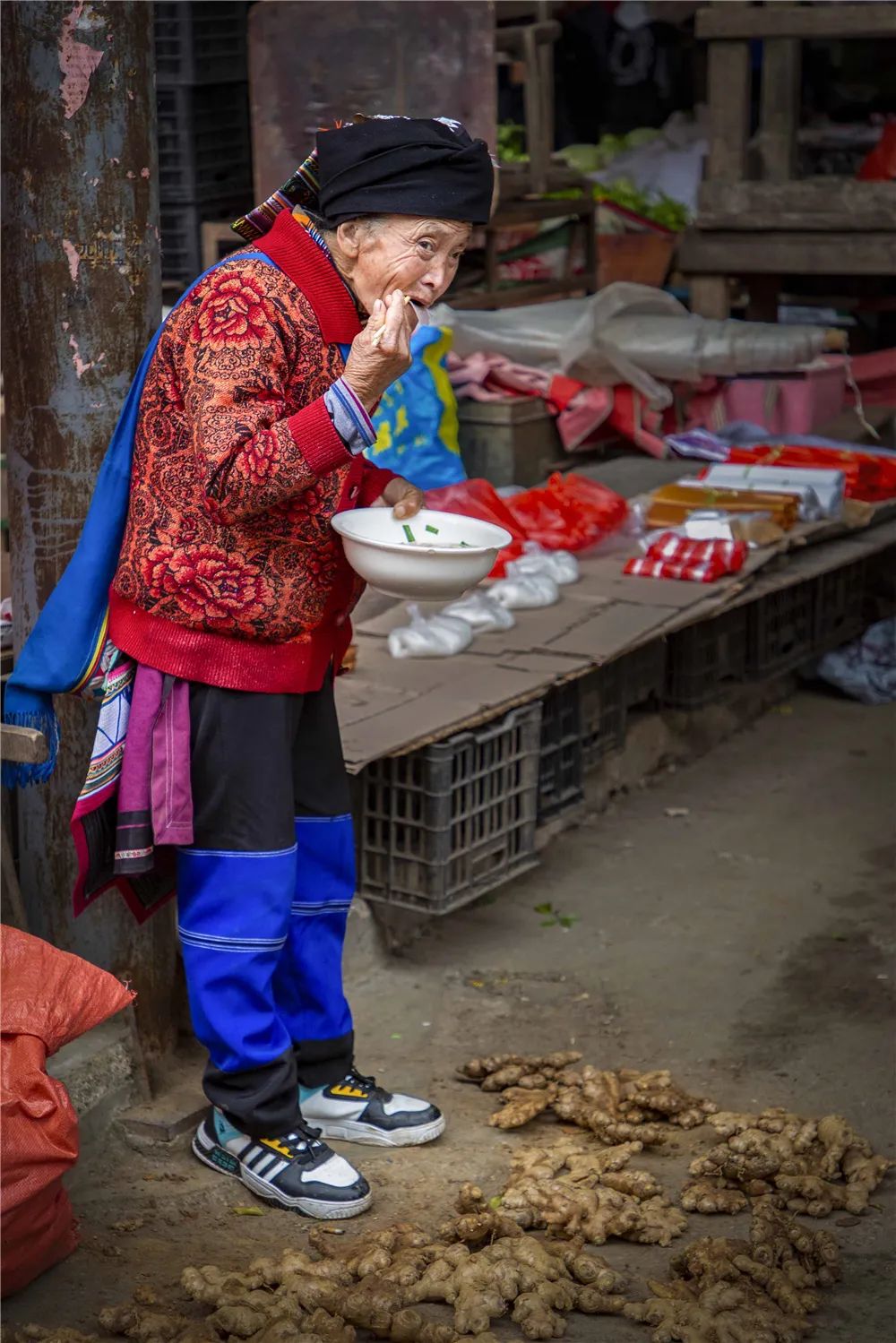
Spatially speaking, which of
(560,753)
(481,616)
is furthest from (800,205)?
(560,753)

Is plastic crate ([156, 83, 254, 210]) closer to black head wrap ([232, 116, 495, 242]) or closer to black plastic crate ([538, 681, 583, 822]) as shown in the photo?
black plastic crate ([538, 681, 583, 822])

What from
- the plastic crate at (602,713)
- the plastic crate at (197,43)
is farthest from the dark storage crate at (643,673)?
the plastic crate at (197,43)

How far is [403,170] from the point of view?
2.61m

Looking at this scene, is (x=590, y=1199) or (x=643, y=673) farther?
(x=643, y=673)

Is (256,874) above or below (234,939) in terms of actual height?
above

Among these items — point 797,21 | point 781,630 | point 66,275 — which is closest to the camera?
point 66,275

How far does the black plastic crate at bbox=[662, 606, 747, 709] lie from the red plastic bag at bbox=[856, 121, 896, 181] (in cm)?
359

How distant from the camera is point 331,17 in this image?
6.30m

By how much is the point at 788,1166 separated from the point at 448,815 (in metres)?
1.30

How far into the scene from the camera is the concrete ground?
2.97 metres

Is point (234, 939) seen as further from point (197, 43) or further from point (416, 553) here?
point (197, 43)

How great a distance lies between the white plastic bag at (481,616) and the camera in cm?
492

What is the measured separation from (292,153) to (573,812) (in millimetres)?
3005

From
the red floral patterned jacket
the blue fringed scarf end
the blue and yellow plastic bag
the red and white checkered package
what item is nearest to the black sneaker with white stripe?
the blue fringed scarf end
